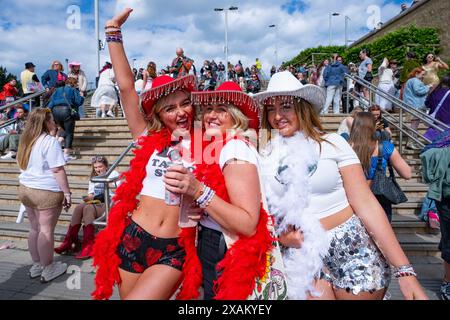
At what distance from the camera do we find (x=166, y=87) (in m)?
2.05

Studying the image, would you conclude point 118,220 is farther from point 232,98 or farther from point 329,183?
point 329,183

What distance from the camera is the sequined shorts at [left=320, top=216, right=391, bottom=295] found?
176cm

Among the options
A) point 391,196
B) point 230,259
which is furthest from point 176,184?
point 391,196

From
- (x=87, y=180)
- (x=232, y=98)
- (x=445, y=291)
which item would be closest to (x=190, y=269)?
(x=232, y=98)

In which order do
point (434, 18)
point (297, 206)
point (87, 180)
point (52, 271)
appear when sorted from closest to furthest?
point (297, 206) < point (52, 271) < point (87, 180) < point (434, 18)

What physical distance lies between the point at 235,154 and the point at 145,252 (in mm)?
790

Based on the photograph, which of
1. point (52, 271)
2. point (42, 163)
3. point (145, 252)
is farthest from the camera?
point (52, 271)

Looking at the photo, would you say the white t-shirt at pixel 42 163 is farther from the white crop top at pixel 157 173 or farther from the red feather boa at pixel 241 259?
the red feather boa at pixel 241 259

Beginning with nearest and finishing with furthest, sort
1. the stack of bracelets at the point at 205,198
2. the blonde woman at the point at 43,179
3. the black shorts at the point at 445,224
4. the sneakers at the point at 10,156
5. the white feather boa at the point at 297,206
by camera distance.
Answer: the stack of bracelets at the point at 205,198
the white feather boa at the point at 297,206
the black shorts at the point at 445,224
the blonde woman at the point at 43,179
the sneakers at the point at 10,156

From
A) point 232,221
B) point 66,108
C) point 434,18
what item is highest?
point 434,18

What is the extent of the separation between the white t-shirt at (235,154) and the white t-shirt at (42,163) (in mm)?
2794

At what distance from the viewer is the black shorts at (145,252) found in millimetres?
1908

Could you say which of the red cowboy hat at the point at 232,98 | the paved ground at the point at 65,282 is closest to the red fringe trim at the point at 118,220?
the red cowboy hat at the point at 232,98
